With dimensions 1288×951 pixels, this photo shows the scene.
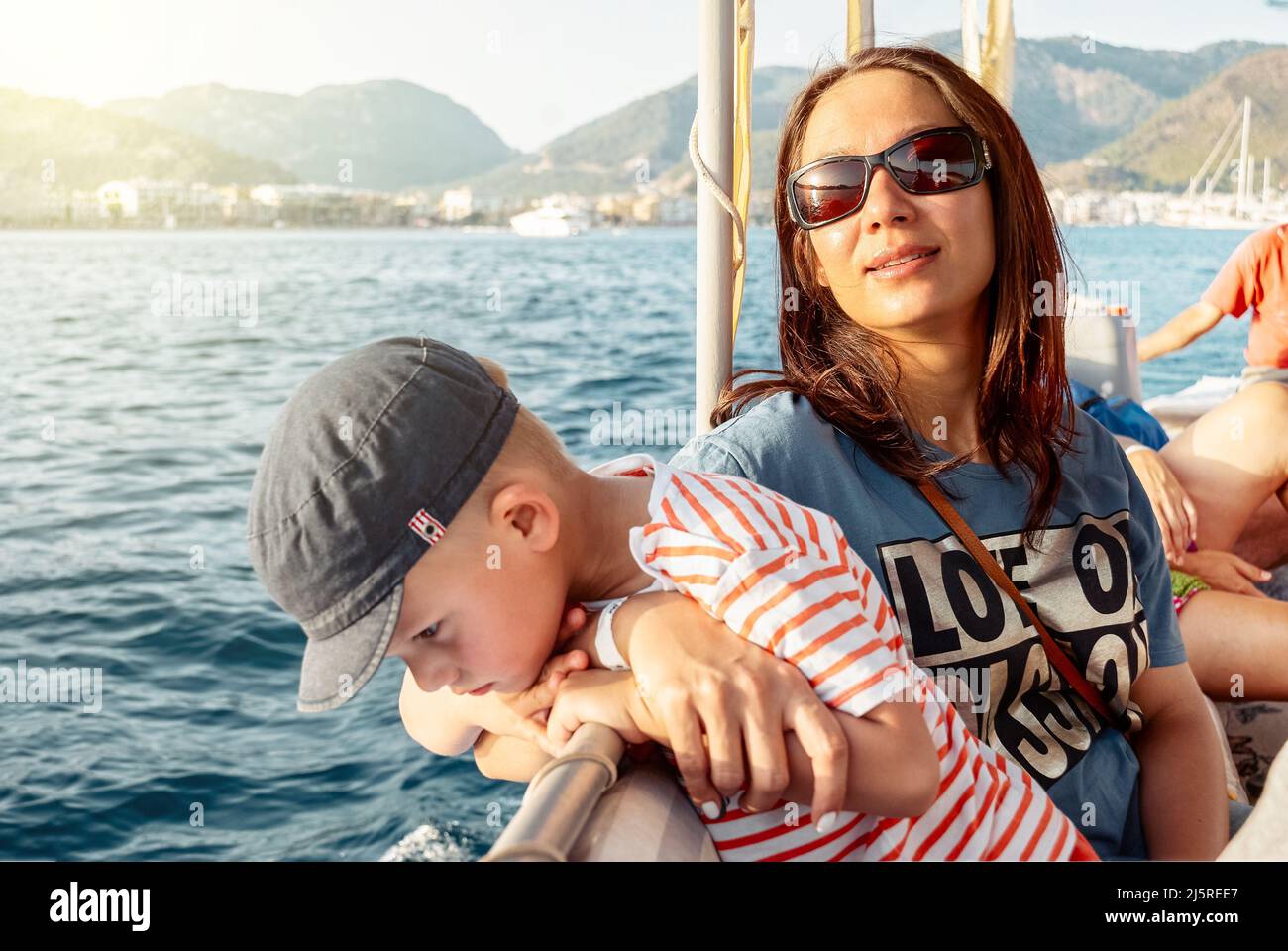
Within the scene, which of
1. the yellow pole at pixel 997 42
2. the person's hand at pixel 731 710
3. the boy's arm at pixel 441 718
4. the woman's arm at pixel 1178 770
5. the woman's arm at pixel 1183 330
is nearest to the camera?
the person's hand at pixel 731 710

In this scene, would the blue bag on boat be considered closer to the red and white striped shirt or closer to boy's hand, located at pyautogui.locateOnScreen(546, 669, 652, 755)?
the red and white striped shirt

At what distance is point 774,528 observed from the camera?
953mm

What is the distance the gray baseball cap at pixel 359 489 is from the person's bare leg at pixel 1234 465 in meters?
2.15

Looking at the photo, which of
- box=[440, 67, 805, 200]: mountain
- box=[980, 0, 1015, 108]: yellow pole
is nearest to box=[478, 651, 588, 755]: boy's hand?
box=[980, 0, 1015, 108]: yellow pole

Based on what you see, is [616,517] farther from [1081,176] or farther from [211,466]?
[1081,176]

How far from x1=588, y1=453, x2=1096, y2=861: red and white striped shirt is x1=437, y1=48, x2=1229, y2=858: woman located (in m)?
0.30

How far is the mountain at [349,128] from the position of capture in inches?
2653

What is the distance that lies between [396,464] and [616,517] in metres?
0.22

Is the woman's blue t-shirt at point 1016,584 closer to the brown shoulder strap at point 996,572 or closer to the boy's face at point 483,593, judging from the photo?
the brown shoulder strap at point 996,572

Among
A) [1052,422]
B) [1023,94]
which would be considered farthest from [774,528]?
[1023,94]

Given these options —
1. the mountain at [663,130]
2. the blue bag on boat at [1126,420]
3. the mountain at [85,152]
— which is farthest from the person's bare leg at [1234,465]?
the mountain at [85,152]

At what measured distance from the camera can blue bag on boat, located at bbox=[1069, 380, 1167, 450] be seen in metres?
2.89

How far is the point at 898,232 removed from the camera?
1.53 m

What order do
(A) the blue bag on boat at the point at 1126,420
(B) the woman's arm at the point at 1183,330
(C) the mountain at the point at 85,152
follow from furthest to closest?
1. (C) the mountain at the point at 85,152
2. (B) the woman's arm at the point at 1183,330
3. (A) the blue bag on boat at the point at 1126,420
